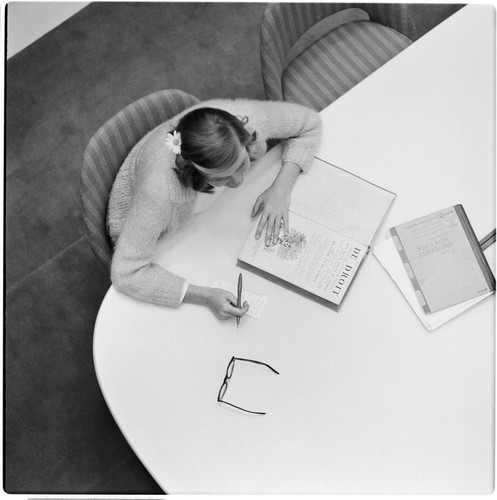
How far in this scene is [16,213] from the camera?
215cm

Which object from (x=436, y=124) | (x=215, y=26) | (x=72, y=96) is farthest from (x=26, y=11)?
(x=436, y=124)

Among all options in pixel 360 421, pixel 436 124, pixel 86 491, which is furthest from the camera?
pixel 86 491

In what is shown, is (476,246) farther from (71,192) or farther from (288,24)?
(71,192)

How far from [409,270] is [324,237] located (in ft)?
0.72

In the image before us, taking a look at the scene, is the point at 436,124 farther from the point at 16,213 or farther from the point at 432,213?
the point at 16,213

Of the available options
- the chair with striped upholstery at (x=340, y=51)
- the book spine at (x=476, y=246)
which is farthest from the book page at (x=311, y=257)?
the chair with striped upholstery at (x=340, y=51)

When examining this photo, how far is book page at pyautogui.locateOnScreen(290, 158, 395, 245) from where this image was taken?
1370 mm

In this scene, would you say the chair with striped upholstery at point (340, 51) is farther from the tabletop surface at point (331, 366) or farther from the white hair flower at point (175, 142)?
the white hair flower at point (175, 142)

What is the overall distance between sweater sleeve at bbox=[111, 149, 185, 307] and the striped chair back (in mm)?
503

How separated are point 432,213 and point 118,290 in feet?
2.59

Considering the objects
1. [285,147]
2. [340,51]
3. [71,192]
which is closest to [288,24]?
[340,51]

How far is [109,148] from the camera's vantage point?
1369 millimetres

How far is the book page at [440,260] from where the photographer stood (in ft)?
4.37

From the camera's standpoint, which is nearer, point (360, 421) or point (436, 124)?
point (360, 421)
